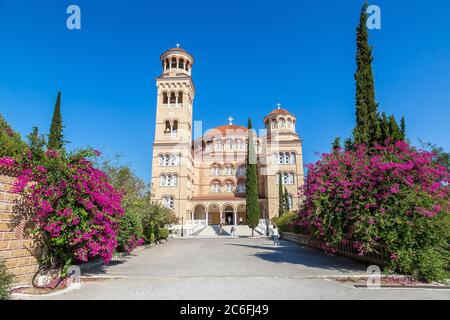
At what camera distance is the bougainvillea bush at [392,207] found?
7.20 m

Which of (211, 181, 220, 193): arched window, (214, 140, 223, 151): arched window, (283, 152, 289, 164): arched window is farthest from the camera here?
(214, 140, 223, 151): arched window

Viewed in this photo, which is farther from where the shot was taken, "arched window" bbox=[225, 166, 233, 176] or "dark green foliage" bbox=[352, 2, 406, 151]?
"arched window" bbox=[225, 166, 233, 176]

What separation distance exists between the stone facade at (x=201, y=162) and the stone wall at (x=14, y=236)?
2717 centimetres

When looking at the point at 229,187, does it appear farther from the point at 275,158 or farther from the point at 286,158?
the point at 286,158

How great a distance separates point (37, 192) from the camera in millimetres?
6645

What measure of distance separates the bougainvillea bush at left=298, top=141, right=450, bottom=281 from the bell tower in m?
27.2

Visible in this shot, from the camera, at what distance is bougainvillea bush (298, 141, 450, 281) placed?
284 inches

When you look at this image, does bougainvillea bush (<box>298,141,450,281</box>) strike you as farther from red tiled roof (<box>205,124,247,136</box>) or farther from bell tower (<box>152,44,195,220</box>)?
red tiled roof (<box>205,124,247,136</box>)

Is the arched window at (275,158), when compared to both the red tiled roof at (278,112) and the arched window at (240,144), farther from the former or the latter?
the arched window at (240,144)

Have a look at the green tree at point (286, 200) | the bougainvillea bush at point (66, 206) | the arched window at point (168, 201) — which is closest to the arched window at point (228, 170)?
the green tree at point (286, 200)

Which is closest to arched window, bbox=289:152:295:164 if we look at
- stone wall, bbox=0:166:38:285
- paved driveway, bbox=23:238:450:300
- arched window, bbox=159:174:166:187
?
arched window, bbox=159:174:166:187

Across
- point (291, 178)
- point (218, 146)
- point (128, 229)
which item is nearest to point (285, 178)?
point (291, 178)

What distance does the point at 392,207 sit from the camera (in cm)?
752
